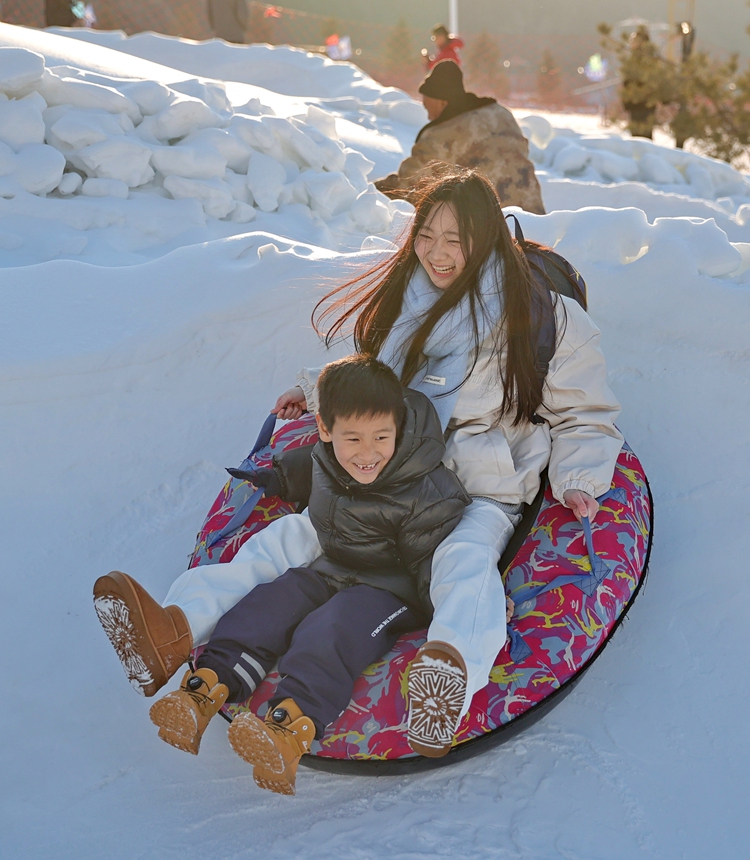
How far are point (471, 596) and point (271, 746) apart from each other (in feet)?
1.50

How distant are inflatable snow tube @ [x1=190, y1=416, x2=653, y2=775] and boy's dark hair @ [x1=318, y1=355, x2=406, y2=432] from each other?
1.46 ft

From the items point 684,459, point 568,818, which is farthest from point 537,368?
point 568,818

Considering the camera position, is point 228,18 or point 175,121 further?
point 228,18

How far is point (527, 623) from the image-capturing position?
1825 mm

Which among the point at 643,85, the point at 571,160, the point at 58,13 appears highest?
the point at 58,13

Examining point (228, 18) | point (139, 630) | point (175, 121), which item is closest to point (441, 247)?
point (139, 630)

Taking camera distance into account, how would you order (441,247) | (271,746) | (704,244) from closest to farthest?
(271,746) → (441,247) → (704,244)

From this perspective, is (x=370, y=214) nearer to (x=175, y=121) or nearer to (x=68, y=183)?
(x=175, y=121)

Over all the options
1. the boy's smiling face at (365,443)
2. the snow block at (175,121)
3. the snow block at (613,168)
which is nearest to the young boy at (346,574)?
the boy's smiling face at (365,443)

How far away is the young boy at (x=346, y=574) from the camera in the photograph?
1.64 m

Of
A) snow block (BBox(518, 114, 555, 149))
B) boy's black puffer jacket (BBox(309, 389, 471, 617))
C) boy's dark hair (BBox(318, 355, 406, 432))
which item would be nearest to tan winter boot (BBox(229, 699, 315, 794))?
boy's black puffer jacket (BBox(309, 389, 471, 617))

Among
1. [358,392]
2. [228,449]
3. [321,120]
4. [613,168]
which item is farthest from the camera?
[613,168]

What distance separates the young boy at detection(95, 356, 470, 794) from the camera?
164 cm

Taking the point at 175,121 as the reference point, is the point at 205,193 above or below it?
below
